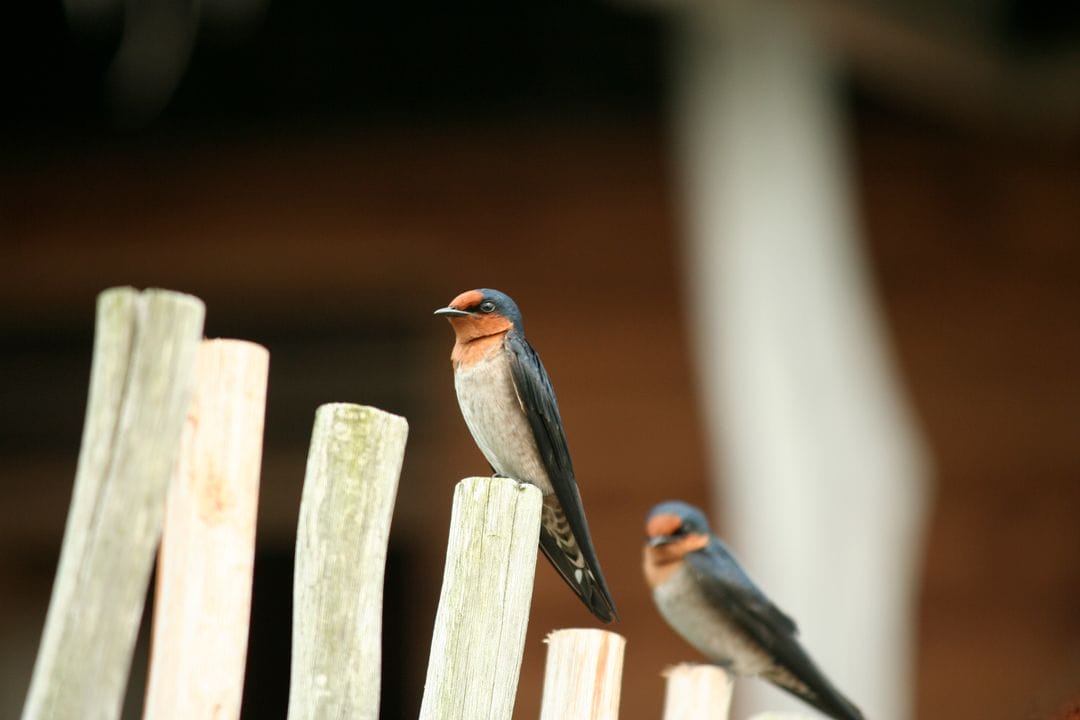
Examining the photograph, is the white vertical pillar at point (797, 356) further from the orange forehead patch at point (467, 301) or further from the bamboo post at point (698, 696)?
the bamboo post at point (698, 696)

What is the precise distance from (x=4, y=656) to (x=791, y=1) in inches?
214

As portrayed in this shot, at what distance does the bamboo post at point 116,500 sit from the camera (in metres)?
1.88

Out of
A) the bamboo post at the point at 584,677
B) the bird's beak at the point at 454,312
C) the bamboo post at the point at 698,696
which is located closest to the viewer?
the bamboo post at the point at 584,677

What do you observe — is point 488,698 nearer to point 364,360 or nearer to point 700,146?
point 700,146

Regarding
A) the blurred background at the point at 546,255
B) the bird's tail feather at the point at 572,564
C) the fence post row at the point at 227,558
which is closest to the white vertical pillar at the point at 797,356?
the blurred background at the point at 546,255

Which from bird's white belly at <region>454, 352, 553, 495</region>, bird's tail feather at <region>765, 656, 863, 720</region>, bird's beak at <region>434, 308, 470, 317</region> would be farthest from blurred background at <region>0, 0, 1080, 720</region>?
bird's beak at <region>434, 308, 470, 317</region>

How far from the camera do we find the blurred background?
6.70 metres

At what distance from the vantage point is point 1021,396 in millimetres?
7051

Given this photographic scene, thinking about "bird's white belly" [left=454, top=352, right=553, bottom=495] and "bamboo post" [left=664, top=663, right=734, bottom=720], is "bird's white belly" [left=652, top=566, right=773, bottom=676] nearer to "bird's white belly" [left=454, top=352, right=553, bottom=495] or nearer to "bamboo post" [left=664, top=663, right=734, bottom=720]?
"bird's white belly" [left=454, top=352, right=553, bottom=495]

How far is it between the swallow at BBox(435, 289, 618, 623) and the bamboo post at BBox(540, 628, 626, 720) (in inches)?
18.2

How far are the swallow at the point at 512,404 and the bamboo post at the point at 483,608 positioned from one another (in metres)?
0.56

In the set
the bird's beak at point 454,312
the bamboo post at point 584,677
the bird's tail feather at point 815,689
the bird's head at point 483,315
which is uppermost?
the bird's head at point 483,315

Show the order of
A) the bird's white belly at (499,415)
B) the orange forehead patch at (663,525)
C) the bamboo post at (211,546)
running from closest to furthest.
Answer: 1. the bamboo post at (211,546)
2. the bird's white belly at (499,415)
3. the orange forehead patch at (663,525)

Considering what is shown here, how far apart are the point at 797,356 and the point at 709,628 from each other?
1.74 m
